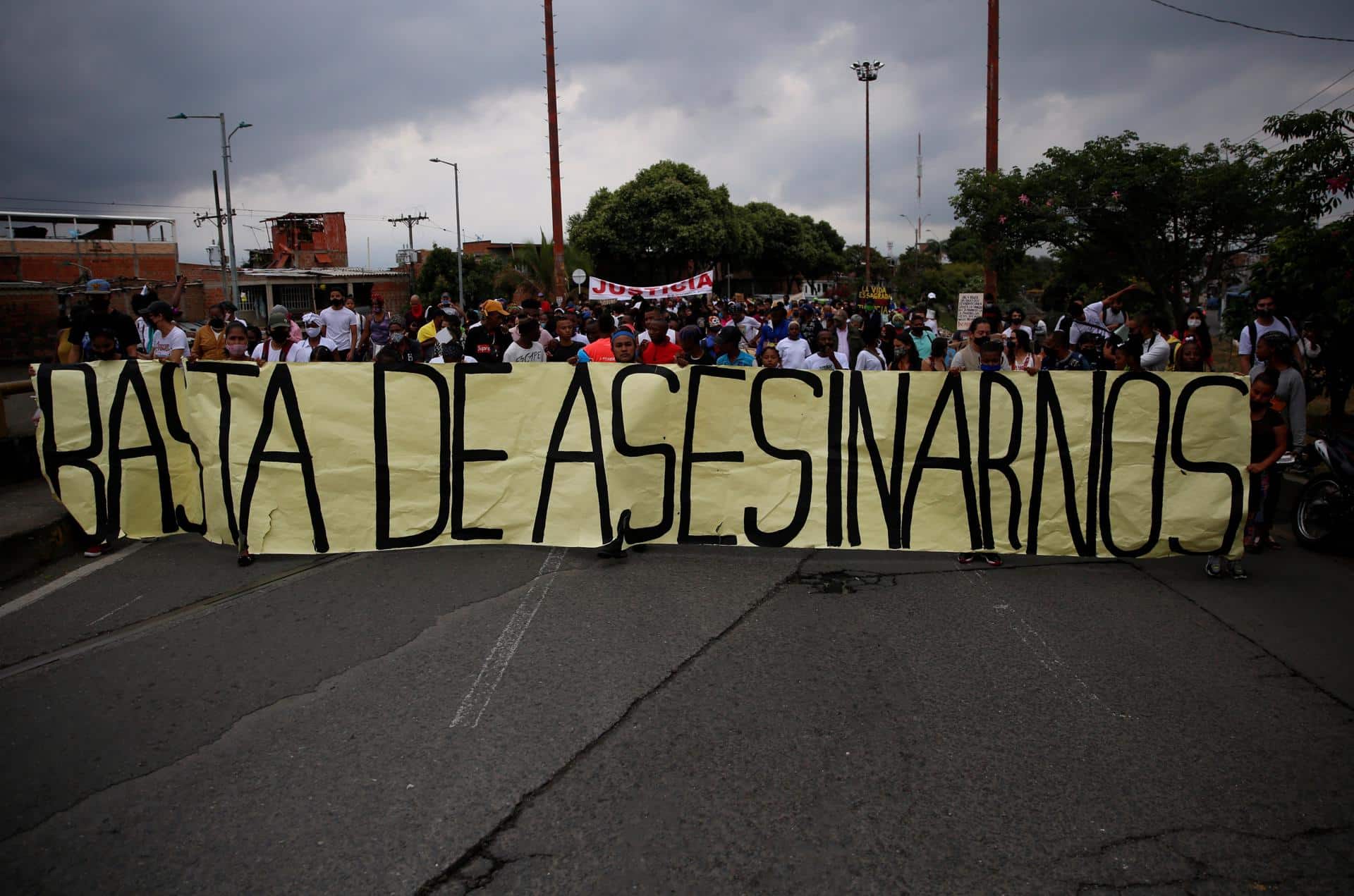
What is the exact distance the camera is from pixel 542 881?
293cm

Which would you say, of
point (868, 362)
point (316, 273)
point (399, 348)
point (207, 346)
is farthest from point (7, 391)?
point (316, 273)

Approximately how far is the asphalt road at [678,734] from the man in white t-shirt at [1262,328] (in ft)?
13.6

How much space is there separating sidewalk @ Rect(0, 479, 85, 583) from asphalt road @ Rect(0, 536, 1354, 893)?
0.62 meters

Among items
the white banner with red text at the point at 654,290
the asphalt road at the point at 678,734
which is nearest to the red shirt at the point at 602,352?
the asphalt road at the point at 678,734

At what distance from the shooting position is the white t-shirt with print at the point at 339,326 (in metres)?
12.9

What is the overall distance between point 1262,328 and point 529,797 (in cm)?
926

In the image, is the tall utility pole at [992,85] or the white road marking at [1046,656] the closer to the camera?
the white road marking at [1046,656]

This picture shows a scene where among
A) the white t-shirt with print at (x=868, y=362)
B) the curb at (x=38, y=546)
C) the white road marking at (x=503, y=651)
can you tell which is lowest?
the white road marking at (x=503, y=651)

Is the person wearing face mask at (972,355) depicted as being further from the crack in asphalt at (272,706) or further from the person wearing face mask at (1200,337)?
the crack in asphalt at (272,706)

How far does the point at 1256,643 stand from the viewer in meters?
5.05

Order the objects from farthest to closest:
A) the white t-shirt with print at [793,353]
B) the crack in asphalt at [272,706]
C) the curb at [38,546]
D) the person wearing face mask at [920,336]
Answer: the person wearing face mask at [920,336] < the white t-shirt with print at [793,353] < the curb at [38,546] < the crack in asphalt at [272,706]

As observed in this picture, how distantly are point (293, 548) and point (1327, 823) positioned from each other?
605cm

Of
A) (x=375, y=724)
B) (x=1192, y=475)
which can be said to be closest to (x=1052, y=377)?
(x=1192, y=475)

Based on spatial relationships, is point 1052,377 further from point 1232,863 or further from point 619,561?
point 1232,863
